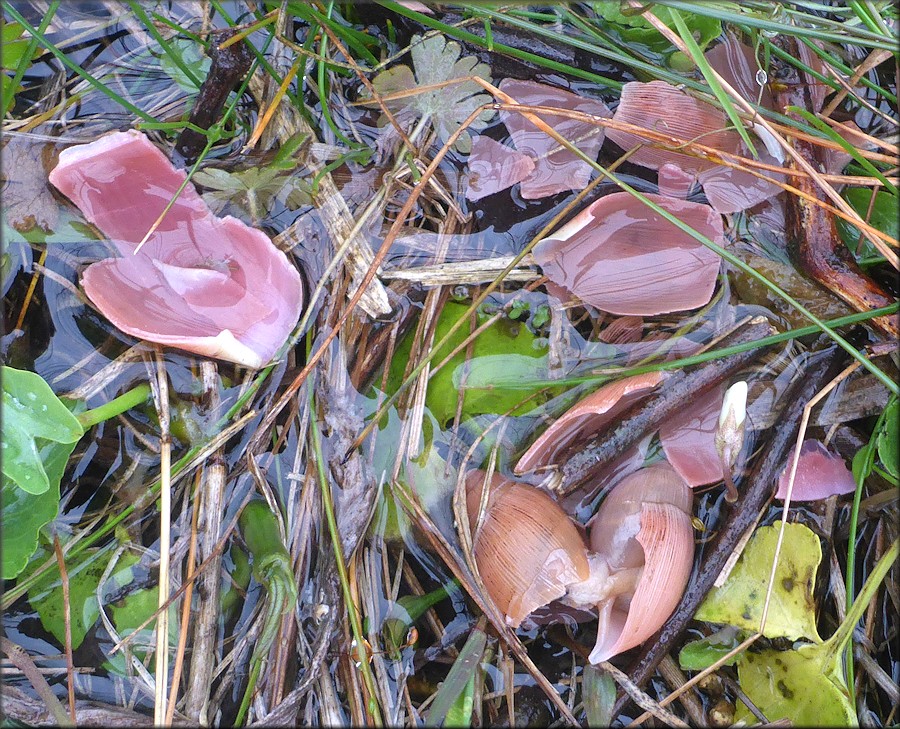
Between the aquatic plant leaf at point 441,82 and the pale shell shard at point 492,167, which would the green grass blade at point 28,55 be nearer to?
the aquatic plant leaf at point 441,82

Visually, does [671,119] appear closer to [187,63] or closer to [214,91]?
[214,91]

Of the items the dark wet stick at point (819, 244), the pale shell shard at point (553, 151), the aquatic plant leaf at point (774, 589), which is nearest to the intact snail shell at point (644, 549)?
the aquatic plant leaf at point (774, 589)

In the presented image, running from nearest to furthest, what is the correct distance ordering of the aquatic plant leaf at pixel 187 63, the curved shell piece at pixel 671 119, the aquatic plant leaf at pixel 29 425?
the aquatic plant leaf at pixel 29 425, the curved shell piece at pixel 671 119, the aquatic plant leaf at pixel 187 63

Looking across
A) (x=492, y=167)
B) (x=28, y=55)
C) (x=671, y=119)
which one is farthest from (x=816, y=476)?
(x=28, y=55)

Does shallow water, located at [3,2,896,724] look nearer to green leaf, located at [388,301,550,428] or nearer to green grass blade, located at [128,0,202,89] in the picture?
green leaf, located at [388,301,550,428]

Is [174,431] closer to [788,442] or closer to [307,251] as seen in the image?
[307,251]

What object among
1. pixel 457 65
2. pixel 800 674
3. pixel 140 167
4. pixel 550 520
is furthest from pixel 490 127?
pixel 800 674
